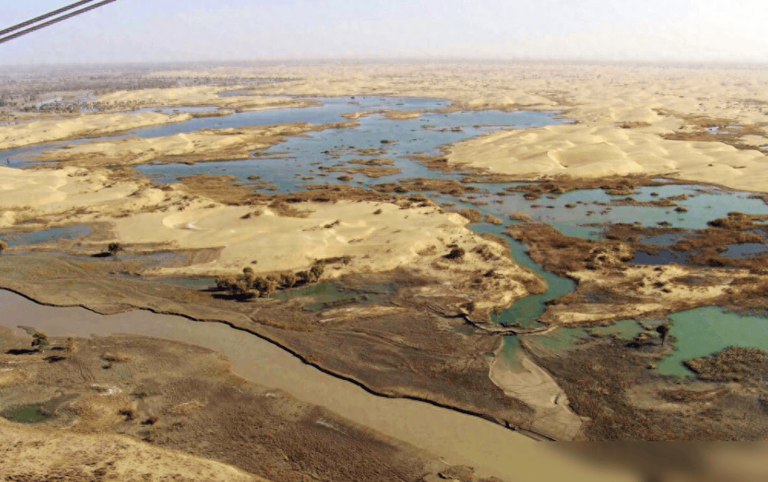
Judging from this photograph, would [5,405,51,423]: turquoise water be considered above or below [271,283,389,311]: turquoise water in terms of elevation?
below

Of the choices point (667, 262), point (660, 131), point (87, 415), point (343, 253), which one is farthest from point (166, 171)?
point (660, 131)

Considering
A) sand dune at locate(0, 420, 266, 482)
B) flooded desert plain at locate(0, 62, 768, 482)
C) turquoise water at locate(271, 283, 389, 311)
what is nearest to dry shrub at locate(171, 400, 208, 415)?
flooded desert plain at locate(0, 62, 768, 482)

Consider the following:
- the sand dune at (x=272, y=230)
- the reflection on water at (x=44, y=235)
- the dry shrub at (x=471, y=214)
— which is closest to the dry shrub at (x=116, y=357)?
the sand dune at (x=272, y=230)

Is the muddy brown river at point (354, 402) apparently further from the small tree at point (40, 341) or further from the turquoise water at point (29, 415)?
the turquoise water at point (29, 415)

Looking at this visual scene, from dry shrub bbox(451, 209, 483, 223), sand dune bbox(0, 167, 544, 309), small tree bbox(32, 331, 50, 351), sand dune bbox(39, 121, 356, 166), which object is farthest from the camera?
sand dune bbox(39, 121, 356, 166)

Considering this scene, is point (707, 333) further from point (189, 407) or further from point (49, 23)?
point (49, 23)

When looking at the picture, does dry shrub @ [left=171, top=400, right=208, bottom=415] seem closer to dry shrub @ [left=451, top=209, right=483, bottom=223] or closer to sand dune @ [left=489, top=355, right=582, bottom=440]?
sand dune @ [left=489, top=355, right=582, bottom=440]

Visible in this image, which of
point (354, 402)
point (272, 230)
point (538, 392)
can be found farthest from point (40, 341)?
point (538, 392)
